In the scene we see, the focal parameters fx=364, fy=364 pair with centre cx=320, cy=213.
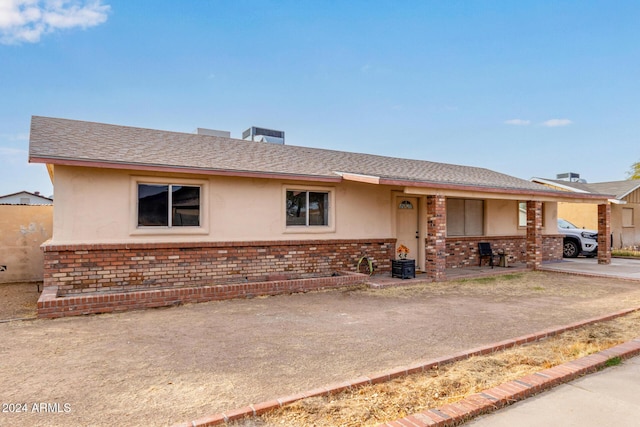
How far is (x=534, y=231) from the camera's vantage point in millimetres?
11969

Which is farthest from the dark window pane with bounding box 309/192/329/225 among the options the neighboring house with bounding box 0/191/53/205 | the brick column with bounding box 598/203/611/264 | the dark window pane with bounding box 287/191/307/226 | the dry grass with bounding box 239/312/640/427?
the neighboring house with bounding box 0/191/53/205

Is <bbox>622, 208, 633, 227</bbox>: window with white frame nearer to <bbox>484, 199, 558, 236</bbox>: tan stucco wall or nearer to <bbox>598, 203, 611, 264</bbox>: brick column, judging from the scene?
<bbox>598, 203, 611, 264</bbox>: brick column

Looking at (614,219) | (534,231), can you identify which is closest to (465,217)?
(534,231)

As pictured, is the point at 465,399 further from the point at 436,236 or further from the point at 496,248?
the point at 496,248

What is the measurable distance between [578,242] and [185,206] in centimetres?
1688

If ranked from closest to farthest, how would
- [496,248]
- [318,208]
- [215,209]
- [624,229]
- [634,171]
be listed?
1. [215,209]
2. [318,208]
3. [496,248]
4. [624,229]
5. [634,171]

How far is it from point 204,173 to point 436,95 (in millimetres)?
14587

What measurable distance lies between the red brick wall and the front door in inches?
55.0

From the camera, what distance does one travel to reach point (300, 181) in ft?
30.7

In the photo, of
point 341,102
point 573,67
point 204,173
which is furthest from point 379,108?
point 204,173

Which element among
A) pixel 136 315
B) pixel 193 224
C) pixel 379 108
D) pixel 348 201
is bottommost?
pixel 136 315

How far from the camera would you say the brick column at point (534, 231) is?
11914 mm

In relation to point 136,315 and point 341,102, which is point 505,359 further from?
point 341,102

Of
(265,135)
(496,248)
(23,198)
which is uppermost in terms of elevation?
(265,135)
